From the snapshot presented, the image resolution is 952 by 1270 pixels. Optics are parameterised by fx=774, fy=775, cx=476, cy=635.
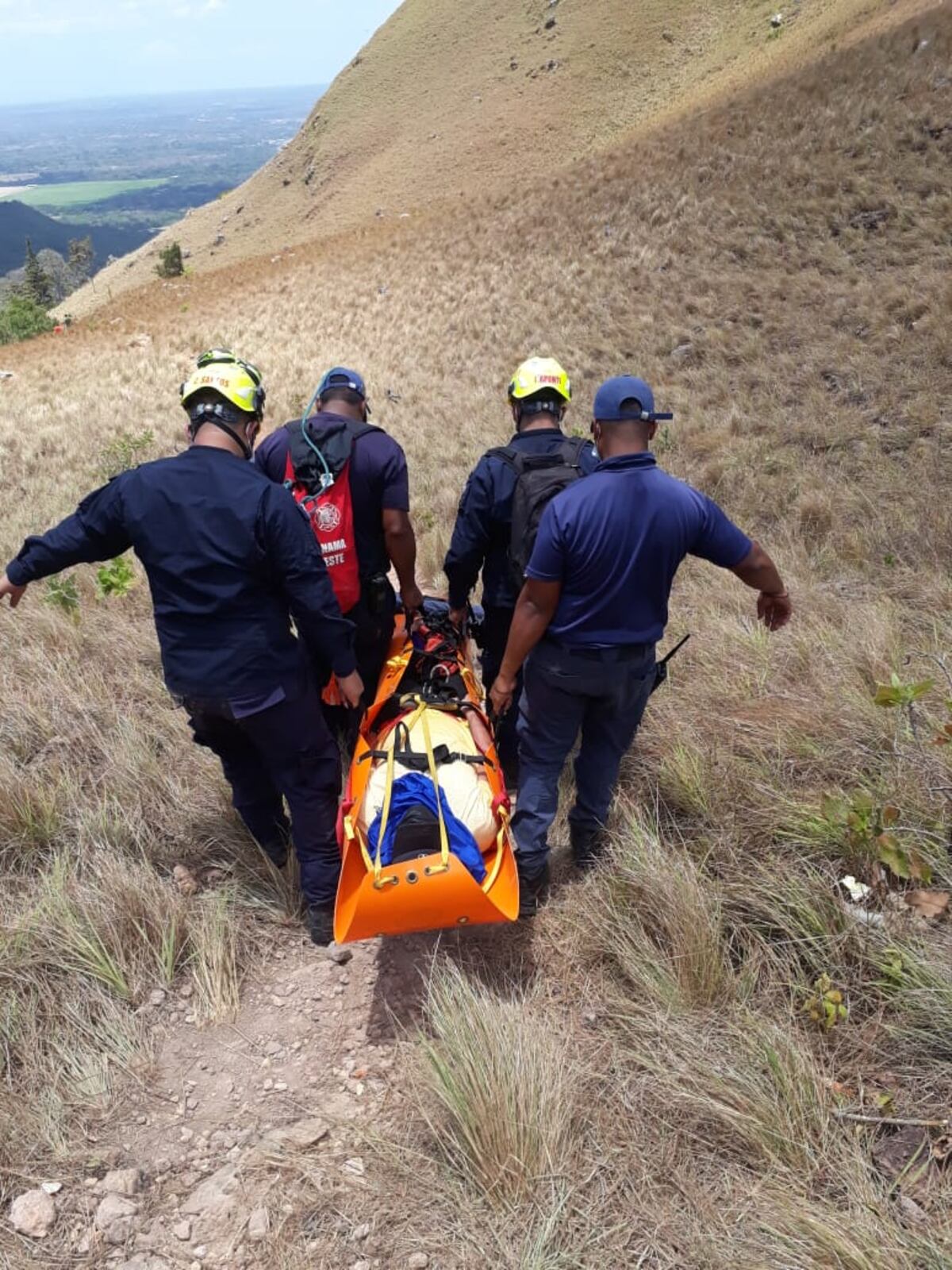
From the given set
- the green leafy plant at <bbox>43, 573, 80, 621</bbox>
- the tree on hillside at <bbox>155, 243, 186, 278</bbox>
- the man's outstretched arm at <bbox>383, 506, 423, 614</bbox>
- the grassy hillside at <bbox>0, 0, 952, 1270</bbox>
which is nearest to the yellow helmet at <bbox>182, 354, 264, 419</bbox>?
the man's outstretched arm at <bbox>383, 506, 423, 614</bbox>

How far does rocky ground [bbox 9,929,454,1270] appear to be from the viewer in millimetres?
2037

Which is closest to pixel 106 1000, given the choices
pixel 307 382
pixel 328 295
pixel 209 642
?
pixel 209 642

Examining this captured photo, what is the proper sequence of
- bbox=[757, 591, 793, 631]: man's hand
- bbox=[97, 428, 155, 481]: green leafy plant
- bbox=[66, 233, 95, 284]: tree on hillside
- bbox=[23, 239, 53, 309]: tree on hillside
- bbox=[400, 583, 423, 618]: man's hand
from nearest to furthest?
bbox=[757, 591, 793, 631]: man's hand < bbox=[400, 583, 423, 618]: man's hand < bbox=[97, 428, 155, 481]: green leafy plant < bbox=[23, 239, 53, 309]: tree on hillside < bbox=[66, 233, 95, 284]: tree on hillside

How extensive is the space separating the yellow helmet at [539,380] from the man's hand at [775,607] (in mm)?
1244

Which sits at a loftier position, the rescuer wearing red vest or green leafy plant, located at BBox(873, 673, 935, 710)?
the rescuer wearing red vest

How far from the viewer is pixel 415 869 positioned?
246cm

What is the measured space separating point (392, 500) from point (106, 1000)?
242 centimetres

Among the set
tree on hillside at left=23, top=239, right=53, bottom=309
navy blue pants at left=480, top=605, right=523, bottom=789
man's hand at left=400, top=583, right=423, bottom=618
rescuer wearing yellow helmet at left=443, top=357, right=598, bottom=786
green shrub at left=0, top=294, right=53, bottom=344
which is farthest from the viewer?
tree on hillside at left=23, top=239, right=53, bottom=309

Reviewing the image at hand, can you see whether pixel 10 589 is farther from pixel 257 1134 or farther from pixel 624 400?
pixel 624 400

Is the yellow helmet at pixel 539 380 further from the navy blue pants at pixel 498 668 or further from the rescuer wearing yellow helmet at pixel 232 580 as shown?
the rescuer wearing yellow helmet at pixel 232 580

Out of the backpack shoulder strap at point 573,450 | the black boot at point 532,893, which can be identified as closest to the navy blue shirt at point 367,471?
the backpack shoulder strap at point 573,450

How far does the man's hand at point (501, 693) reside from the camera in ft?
10.6

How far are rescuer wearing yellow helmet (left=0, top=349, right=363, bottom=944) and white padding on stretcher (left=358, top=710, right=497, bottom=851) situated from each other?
36cm

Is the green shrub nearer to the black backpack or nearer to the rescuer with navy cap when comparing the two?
the black backpack
